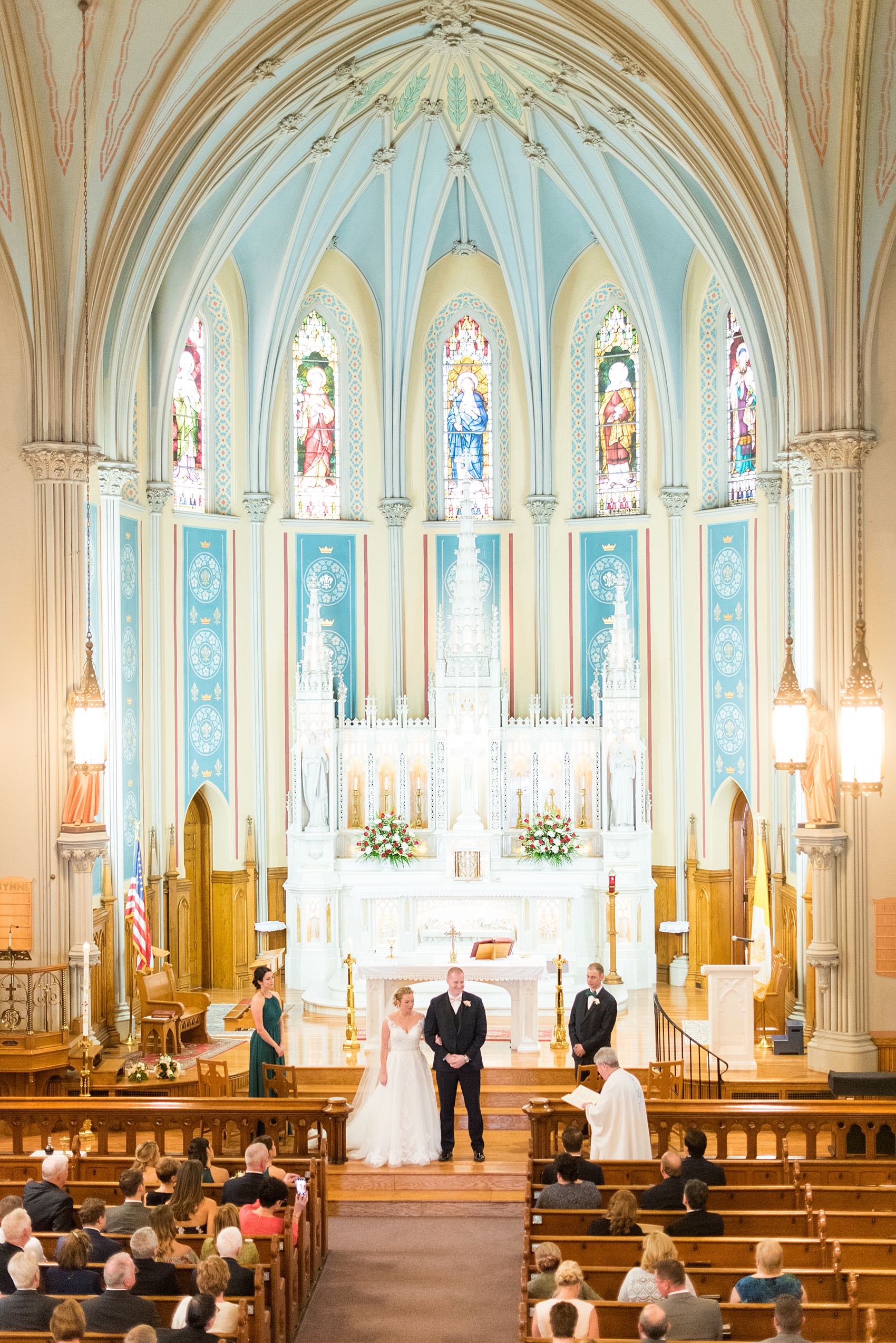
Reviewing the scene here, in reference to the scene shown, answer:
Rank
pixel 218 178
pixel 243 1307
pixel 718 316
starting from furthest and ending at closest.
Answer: pixel 718 316, pixel 218 178, pixel 243 1307

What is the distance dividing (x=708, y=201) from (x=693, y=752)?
7.55 metres

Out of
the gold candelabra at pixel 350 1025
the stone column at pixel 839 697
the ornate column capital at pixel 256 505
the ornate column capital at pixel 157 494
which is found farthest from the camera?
the ornate column capital at pixel 256 505

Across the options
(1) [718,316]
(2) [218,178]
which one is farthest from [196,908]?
(1) [718,316]

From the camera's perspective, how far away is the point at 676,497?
20.9m

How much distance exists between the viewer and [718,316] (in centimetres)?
2077

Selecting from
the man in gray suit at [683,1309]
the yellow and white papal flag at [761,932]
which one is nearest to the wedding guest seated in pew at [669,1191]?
the man in gray suit at [683,1309]

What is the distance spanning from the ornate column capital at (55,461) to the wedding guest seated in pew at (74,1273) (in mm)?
9275

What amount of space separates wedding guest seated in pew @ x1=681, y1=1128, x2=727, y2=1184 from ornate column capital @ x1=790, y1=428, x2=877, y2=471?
7575 millimetres

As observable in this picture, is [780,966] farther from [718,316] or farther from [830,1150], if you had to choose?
[718,316]

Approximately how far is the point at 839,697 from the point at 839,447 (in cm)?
242

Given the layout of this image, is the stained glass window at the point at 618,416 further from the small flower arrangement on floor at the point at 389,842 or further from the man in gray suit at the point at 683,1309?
the man in gray suit at the point at 683,1309

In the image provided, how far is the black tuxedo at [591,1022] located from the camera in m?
12.2

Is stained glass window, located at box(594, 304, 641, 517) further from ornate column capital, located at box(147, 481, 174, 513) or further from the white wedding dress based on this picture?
the white wedding dress

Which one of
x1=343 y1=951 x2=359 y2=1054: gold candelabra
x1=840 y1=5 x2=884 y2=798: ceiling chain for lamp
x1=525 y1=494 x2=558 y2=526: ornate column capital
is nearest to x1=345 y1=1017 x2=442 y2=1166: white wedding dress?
x1=343 y1=951 x2=359 y2=1054: gold candelabra
